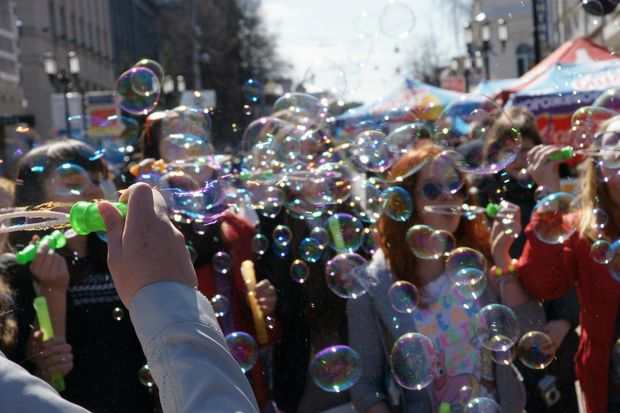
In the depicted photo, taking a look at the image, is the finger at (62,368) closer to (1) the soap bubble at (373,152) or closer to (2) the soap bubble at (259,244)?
(2) the soap bubble at (259,244)

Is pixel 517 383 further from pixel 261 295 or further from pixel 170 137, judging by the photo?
pixel 170 137

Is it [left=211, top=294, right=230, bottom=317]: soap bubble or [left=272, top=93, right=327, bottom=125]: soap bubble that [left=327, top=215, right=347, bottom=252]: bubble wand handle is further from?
[left=272, top=93, right=327, bottom=125]: soap bubble

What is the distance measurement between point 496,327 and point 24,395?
2.01 m

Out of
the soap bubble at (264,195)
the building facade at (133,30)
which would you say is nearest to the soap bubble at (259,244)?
the soap bubble at (264,195)

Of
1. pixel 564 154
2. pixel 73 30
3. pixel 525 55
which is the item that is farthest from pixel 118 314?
pixel 73 30

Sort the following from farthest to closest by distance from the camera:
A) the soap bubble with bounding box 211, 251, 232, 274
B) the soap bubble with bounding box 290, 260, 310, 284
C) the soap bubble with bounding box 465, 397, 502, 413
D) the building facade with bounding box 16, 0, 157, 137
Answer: the building facade with bounding box 16, 0, 157, 137
the soap bubble with bounding box 290, 260, 310, 284
the soap bubble with bounding box 211, 251, 232, 274
the soap bubble with bounding box 465, 397, 502, 413

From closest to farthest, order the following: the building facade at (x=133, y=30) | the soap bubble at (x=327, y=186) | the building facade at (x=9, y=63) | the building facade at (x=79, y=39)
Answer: the soap bubble at (x=327, y=186)
the building facade at (x=9, y=63)
the building facade at (x=79, y=39)
the building facade at (x=133, y=30)

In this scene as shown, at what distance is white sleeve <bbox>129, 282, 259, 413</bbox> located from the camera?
124 cm

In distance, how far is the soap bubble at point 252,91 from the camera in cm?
498

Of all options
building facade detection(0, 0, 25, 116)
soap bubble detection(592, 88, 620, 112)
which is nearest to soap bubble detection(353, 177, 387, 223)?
soap bubble detection(592, 88, 620, 112)

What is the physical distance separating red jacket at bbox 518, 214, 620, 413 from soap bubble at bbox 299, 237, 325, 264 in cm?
98

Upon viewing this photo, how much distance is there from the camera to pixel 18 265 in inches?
129

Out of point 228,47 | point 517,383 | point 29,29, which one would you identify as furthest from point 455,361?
point 228,47

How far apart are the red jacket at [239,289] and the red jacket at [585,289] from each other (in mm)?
1118
